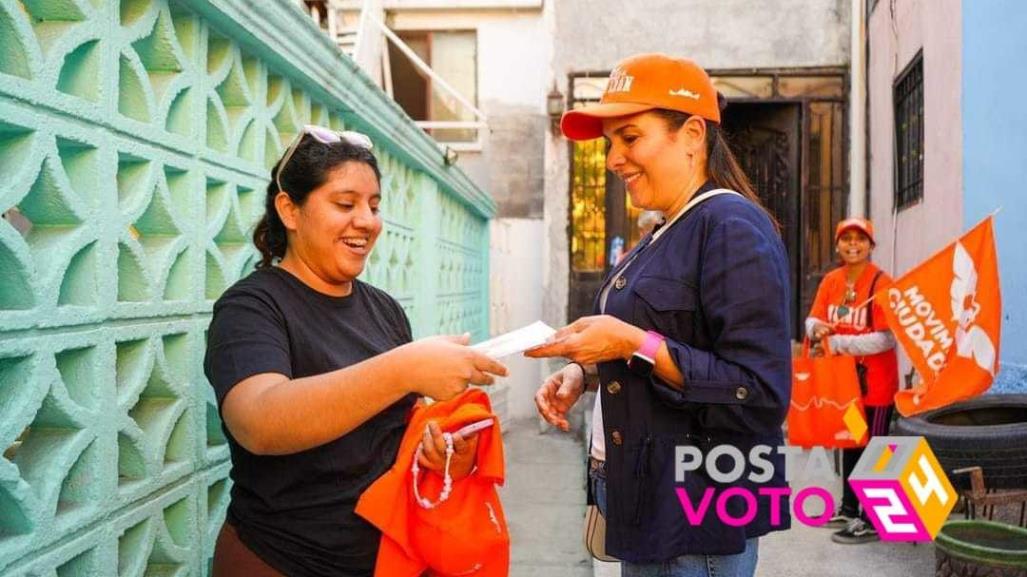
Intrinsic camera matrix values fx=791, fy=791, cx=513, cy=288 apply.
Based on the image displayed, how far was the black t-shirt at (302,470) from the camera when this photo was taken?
173 centimetres

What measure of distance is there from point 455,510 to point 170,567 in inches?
32.5

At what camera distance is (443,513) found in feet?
6.14

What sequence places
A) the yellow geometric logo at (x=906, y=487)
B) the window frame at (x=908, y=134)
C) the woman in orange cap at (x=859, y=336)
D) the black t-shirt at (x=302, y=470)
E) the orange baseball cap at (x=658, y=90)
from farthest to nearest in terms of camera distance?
1. the window frame at (x=908, y=134)
2. the woman in orange cap at (x=859, y=336)
3. the yellow geometric logo at (x=906, y=487)
4. the orange baseball cap at (x=658, y=90)
5. the black t-shirt at (x=302, y=470)

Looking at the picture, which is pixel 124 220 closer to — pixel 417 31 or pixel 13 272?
pixel 13 272

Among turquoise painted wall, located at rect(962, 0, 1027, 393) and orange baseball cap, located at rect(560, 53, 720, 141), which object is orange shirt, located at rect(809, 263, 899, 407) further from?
orange baseball cap, located at rect(560, 53, 720, 141)

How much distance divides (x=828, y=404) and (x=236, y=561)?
14.5ft

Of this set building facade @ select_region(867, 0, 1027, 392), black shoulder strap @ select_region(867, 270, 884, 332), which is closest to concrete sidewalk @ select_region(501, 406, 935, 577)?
black shoulder strap @ select_region(867, 270, 884, 332)

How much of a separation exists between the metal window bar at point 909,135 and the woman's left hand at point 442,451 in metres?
6.95

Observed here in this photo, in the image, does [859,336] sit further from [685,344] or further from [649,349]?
[649,349]

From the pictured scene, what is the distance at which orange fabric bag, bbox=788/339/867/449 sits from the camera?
5160 millimetres

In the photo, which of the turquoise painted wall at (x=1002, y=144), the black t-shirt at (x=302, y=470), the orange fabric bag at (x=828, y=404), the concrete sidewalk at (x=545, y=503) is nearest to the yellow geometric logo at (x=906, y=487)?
the orange fabric bag at (x=828, y=404)

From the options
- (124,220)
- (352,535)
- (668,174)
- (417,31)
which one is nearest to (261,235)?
(124,220)

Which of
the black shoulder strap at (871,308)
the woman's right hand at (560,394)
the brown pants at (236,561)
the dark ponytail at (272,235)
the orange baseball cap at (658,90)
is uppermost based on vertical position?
the orange baseball cap at (658,90)

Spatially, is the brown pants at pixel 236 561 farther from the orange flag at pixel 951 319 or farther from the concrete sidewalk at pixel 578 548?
the orange flag at pixel 951 319
